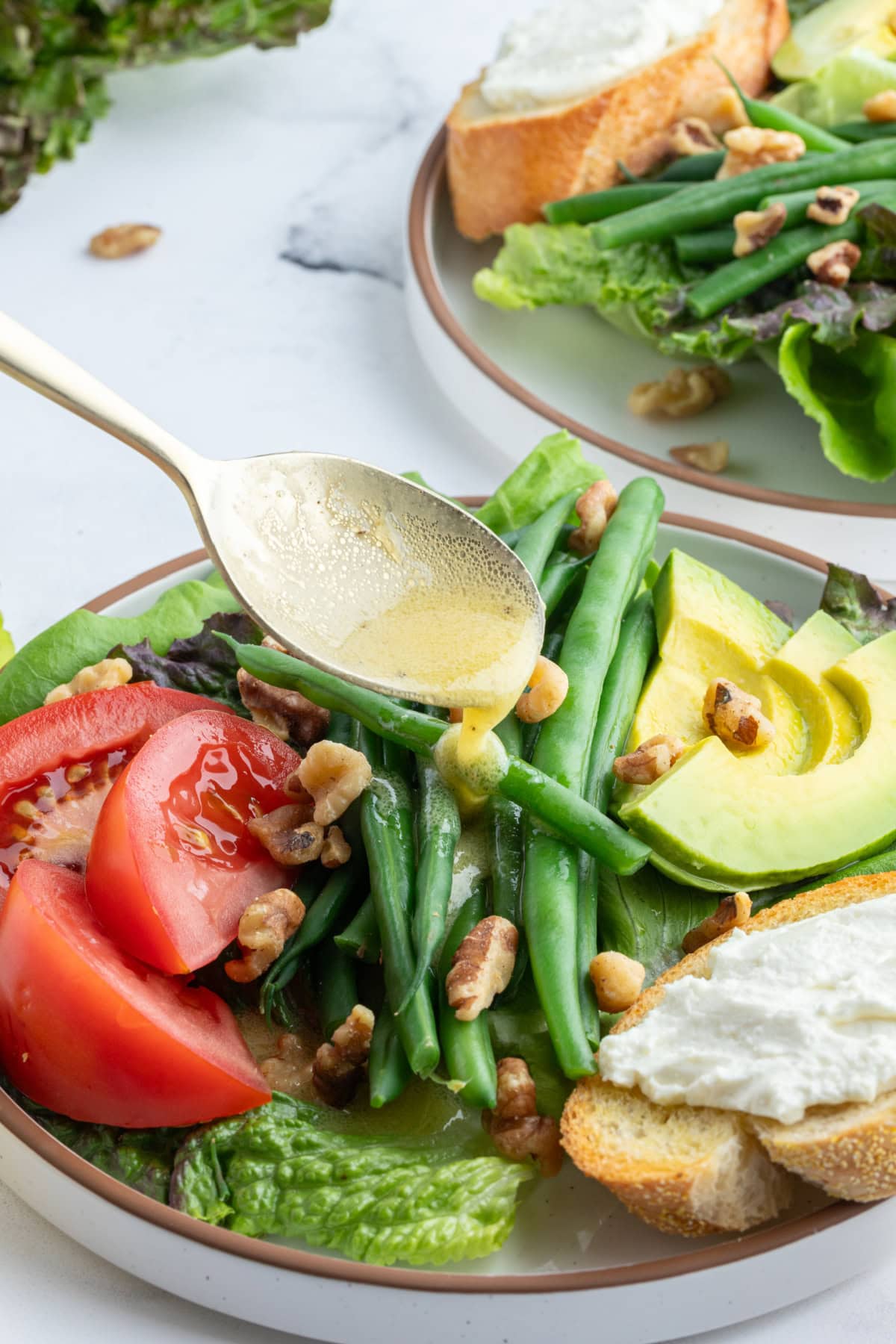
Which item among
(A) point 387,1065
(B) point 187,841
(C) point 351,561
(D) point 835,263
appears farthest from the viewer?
(D) point 835,263

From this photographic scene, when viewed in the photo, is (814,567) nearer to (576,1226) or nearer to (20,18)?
(576,1226)

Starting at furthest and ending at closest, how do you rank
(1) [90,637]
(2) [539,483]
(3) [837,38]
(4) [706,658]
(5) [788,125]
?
(3) [837,38]
(5) [788,125]
(2) [539,483]
(1) [90,637]
(4) [706,658]

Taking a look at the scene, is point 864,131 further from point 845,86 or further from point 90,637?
point 90,637

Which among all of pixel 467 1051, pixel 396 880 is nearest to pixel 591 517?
pixel 396 880

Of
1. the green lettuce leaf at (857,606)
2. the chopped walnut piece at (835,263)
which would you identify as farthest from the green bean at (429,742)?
the chopped walnut piece at (835,263)

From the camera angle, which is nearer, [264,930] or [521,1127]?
[521,1127]
